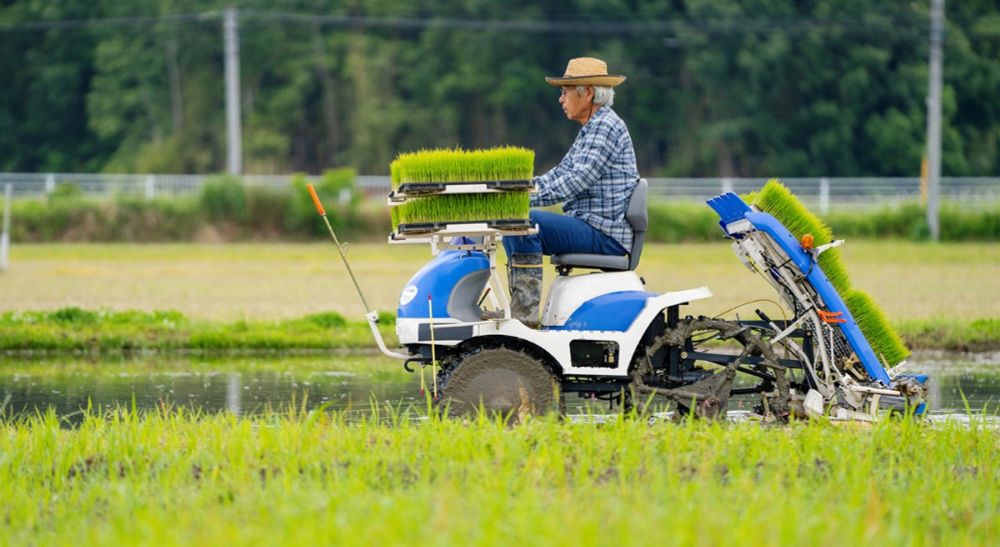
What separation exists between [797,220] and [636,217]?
89 centimetres

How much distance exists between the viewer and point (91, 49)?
65688mm

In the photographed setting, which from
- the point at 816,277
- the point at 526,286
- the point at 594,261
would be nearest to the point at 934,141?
the point at 816,277

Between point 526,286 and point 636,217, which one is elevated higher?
point 636,217

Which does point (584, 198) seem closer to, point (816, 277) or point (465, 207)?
point (465, 207)

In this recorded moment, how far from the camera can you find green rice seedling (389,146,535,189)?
8141 millimetres

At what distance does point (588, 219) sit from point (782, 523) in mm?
3578

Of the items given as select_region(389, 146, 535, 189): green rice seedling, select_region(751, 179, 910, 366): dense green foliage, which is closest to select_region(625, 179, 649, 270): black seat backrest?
select_region(751, 179, 910, 366): dense green foliage

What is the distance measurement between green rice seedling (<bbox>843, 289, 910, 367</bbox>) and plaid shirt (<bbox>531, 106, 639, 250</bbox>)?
4.17ft

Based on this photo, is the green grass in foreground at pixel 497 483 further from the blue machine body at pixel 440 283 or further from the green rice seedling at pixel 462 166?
the green rice seedling at pixel 462 166

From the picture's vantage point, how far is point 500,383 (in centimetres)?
852

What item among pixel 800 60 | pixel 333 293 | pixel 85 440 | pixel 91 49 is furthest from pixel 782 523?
pixel 91 49

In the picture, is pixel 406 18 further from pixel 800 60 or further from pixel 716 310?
pixel 716 310

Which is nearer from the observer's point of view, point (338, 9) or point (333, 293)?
point (333, 293)

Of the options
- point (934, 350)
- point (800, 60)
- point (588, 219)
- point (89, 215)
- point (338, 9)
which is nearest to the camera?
point (588, 219)
